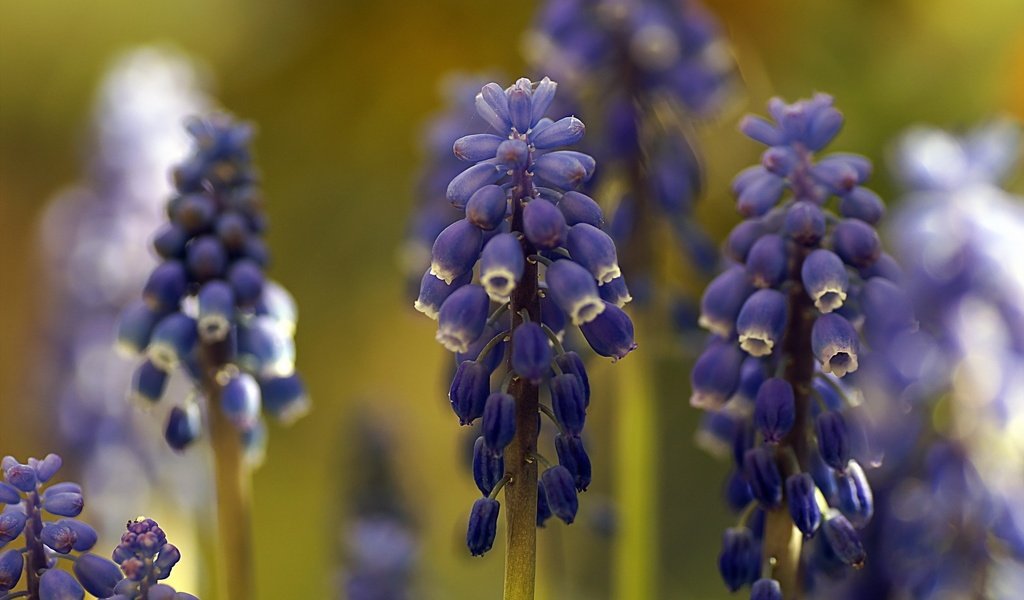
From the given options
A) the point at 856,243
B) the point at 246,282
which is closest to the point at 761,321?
the point at 856,243

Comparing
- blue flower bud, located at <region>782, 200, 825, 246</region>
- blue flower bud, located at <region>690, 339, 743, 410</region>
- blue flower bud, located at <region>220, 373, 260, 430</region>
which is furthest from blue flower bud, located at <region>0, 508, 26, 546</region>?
blue flower bud, located at <region>782, 200, 825, 246</region>

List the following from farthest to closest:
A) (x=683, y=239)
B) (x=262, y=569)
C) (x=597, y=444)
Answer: (x=262, y=569) < (x=597, y=444) < (x=683, y=239)

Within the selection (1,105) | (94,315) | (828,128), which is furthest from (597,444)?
(1,105)

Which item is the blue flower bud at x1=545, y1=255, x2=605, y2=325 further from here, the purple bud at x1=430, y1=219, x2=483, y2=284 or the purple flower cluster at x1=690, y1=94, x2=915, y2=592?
Result: the purple flower cluster at x1=690, y1=94, x2=915, y2=592

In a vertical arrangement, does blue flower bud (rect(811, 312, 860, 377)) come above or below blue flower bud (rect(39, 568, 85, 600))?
above

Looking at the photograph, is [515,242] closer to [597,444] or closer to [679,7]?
[679,7]

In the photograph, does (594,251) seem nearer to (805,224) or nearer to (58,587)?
(805,224)
